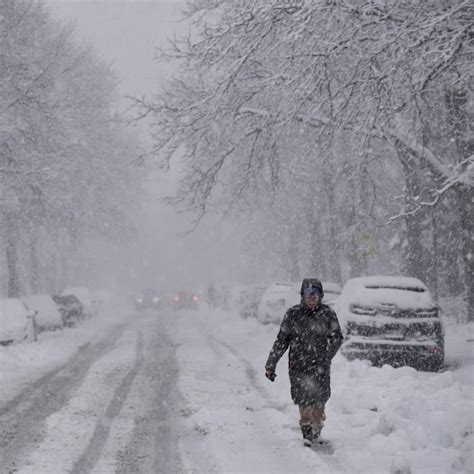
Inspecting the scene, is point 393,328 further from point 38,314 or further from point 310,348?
point 38,314

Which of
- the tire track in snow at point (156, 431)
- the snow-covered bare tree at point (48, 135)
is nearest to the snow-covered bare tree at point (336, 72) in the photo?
the tire track in snow at point (156, 431)

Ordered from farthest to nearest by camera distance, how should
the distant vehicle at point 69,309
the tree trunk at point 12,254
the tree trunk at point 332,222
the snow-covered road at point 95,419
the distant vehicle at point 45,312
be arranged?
the distant vehicle at point 69,309 < the tree trunk at point 332,222 < the tree trunk at point 12,254 < the distant vehicle at point 45,312 < the snow-covered road at point 95,419

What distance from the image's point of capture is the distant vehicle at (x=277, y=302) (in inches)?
961

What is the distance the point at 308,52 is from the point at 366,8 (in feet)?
3.69

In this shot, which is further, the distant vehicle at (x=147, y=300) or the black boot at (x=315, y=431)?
the distant vehicle at (x=147, y=300)

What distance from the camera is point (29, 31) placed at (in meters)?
24.4

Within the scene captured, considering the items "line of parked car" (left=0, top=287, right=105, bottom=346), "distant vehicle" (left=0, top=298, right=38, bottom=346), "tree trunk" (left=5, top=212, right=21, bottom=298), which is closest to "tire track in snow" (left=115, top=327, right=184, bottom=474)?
"distant vehicle" (left=0, top=298, right=38, bottom=346)

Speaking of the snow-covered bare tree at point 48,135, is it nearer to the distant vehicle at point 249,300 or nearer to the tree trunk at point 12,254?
the tree trunk at point 12,254

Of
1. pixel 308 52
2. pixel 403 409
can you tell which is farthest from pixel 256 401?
pixel 308 52

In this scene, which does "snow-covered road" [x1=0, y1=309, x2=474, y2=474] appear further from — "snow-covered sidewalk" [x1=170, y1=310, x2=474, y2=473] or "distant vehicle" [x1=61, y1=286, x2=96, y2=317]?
"distant vehicle" [x1=61, y1=286, x2=96, y2=317]

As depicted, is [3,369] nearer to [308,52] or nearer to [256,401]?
[256,401]

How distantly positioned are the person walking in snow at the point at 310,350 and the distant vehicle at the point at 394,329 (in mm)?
4784

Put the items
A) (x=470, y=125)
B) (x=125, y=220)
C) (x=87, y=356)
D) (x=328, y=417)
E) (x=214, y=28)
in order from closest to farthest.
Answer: (x=328, y=417) → (x=214, y=28) → (x=470, y=125) → (x=87, y=356) → (x=125, y=220)

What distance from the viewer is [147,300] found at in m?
55.8
